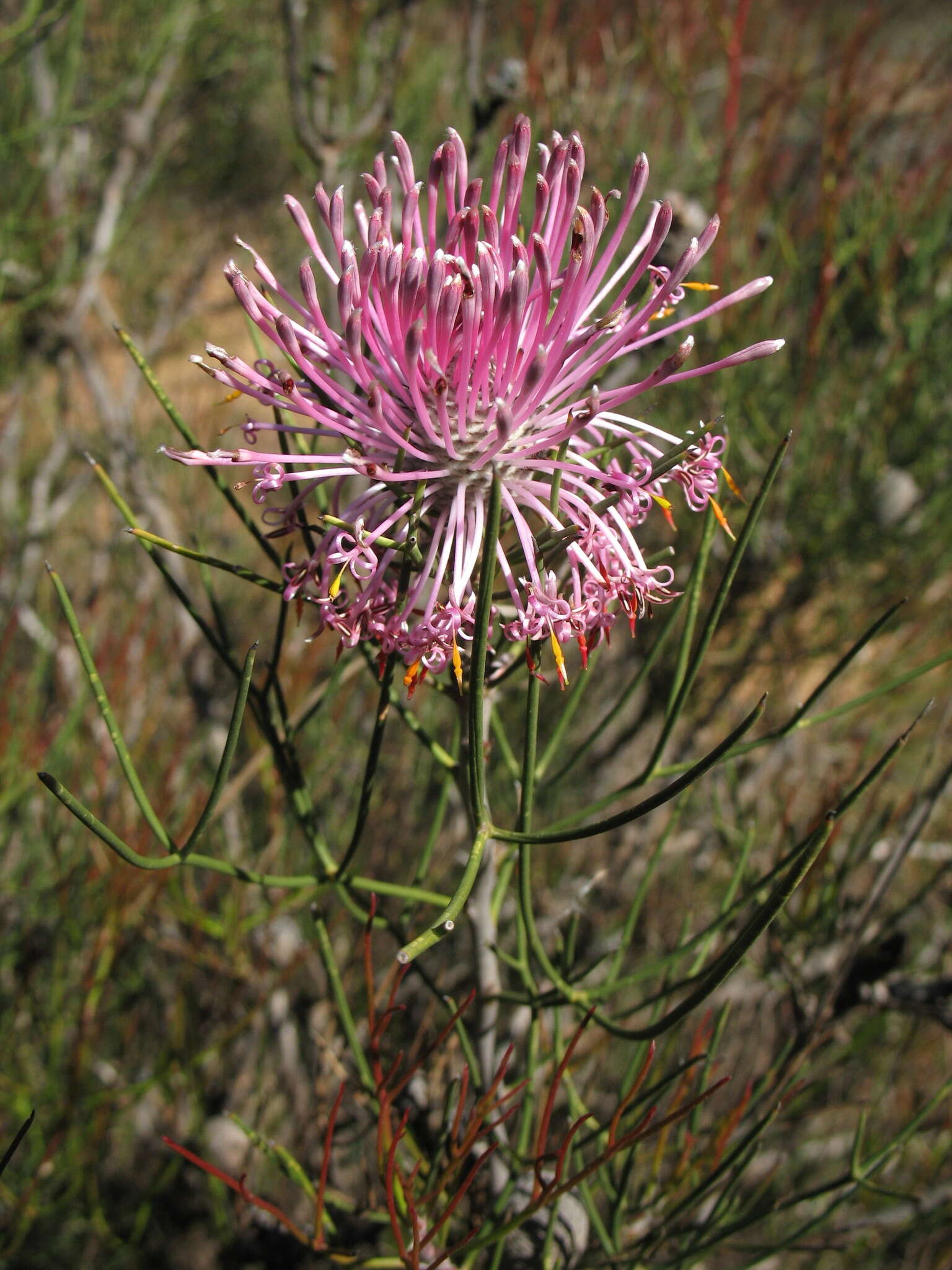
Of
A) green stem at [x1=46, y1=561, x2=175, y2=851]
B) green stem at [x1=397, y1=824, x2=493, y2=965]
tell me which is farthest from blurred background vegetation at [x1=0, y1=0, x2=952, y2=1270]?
green stem at [x1=46, y1=561, x2=175, y2=851]

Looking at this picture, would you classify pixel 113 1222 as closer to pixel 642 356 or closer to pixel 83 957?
pixel 83 957

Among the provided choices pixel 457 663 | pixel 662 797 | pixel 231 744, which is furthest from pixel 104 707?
pixel 662 797

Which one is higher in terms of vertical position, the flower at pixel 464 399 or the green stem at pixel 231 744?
the flower at pixel 464 399

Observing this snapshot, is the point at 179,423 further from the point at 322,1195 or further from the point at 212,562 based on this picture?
the point at 322,1195

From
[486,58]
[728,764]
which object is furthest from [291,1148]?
[486,58]

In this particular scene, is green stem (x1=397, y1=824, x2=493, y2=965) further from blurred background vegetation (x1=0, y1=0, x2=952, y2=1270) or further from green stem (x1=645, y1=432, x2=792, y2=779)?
blurred background vegetation (x1=0, y1=0, x2=952, y2=1270)

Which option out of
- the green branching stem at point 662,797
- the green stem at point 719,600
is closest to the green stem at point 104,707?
the green branching stem at point 662,797

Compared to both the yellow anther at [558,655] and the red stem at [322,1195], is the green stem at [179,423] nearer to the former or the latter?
the yellow anther at [558,655]
